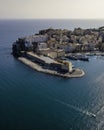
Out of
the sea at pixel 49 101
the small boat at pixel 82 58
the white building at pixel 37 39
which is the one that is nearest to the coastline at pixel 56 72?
the sea at pixel 49 101

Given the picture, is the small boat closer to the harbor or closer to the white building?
the harbor

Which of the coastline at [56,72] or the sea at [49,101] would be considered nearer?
the sea at [49,101]

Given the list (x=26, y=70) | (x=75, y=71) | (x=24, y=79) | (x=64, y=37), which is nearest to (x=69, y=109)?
(x=24, y=79)

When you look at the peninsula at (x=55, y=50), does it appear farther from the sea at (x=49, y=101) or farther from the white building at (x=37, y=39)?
the sea at (x=49, y=101)

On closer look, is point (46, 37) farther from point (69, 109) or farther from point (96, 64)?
point (69, 109)

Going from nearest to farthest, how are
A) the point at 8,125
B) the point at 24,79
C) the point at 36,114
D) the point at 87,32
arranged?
the point at 8,125, the point at 36,114, the point at 24,79, the point at 87,32
